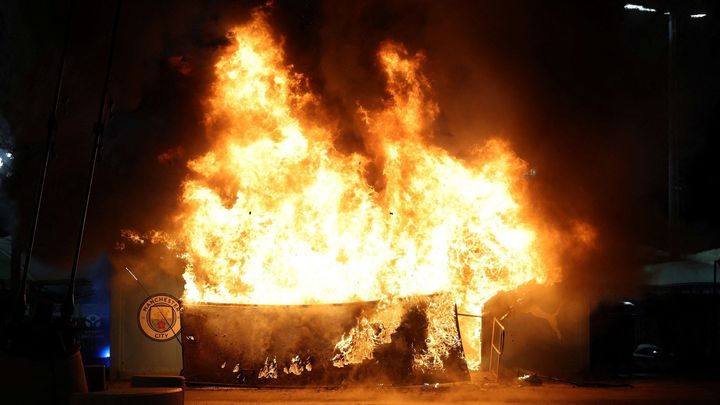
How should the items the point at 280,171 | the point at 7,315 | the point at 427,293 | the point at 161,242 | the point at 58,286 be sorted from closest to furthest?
the point at 7,315
the point at 427,293
the point at 280,171
the point at 161,242
the point at 58,286

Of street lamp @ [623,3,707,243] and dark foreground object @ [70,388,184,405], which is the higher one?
street lamp @ [623,3,707,243]

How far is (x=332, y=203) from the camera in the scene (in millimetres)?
14070

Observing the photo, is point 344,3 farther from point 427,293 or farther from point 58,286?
point 58,286

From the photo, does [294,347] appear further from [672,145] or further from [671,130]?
[672,145]

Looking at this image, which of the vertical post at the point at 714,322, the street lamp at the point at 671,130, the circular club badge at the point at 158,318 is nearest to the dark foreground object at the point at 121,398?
the circular club badge at the point at 158,318

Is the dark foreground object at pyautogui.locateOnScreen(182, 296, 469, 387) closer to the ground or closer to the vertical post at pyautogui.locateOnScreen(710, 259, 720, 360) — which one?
the ground

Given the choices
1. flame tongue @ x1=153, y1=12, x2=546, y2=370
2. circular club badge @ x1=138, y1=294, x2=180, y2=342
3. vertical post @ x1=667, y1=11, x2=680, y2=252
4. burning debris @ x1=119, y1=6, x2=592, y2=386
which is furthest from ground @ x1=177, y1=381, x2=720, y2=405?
vertical post @ x1=667, y1=11, x2=680, y2=252

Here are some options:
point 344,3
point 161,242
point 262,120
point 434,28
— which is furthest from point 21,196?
point 434,28

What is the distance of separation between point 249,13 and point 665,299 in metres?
12.8

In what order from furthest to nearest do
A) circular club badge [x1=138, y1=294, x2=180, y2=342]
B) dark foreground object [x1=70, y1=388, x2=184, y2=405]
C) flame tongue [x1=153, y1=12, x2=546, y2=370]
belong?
circular club badge [x1=138, y1=294, x2=180, y2=342], flame tongue [x1=153, y1=12, x2=546, y2=370], dark foreground object [x1=70, y1=388, x2=184, y2=405]

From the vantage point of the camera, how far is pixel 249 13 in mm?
14758

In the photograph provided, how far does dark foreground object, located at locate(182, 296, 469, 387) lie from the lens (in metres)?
12.2

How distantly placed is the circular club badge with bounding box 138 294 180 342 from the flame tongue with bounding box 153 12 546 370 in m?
1.33

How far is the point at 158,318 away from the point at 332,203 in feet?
14.5
